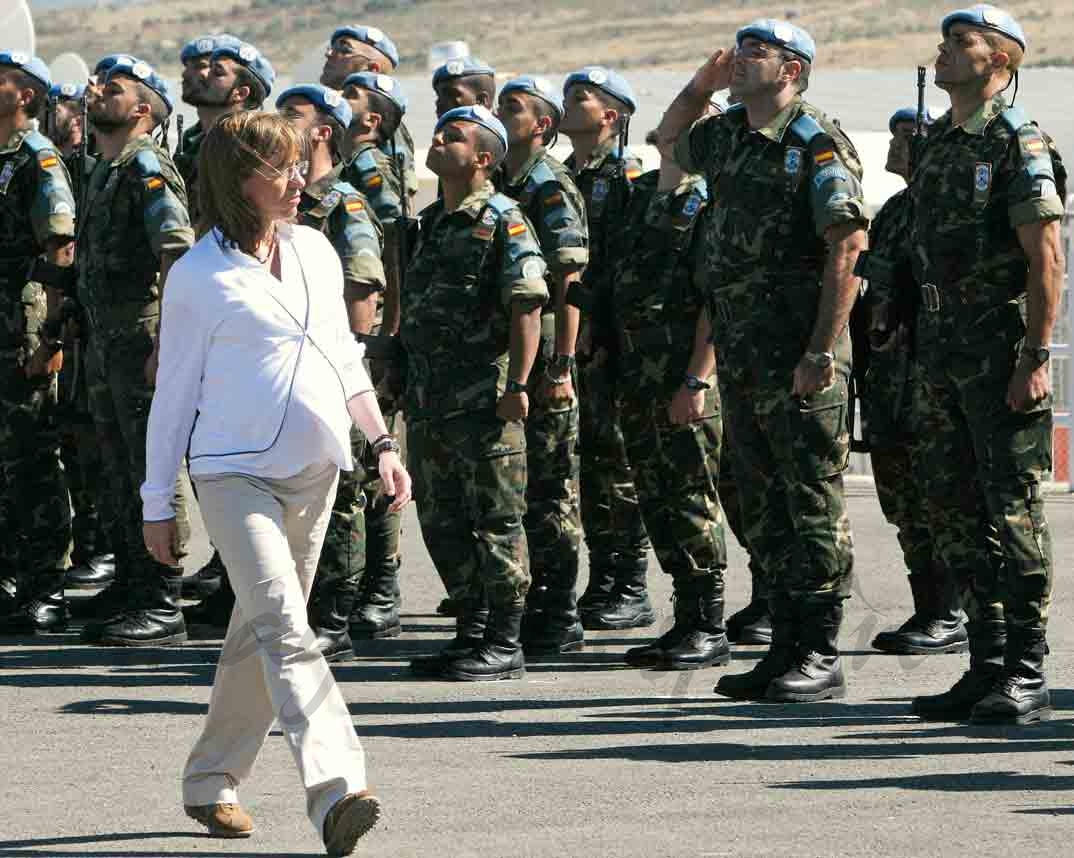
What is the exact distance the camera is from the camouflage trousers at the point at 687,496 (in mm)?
8906

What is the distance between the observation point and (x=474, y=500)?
28.5ft

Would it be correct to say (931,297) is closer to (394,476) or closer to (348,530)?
(394,476)

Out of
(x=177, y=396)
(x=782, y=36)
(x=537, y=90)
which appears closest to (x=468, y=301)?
(x=537, y=90)

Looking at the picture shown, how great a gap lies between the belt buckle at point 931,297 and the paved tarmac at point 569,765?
1.30 m

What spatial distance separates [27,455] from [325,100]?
6.13ft

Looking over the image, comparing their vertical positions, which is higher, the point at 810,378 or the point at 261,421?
the point at 261,421

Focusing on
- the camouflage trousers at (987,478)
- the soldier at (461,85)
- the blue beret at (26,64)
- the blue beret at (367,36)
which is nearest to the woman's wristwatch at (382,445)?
the camouflage trousers at (987,478)

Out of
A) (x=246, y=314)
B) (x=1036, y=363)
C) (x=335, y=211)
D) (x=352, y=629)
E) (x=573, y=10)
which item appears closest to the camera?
(x=246, y=314)

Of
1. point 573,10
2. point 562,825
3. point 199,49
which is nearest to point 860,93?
point 199,49

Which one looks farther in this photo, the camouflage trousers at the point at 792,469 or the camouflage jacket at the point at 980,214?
the camouflage trousers at the point at 792,469

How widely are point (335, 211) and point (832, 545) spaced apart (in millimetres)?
2334

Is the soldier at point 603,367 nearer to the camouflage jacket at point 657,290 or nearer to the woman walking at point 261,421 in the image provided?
the camouflage jacket at point 657,290

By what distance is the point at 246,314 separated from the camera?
601 cm

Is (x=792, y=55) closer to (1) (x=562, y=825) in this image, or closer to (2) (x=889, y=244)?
(2) (x=889, y=244)
